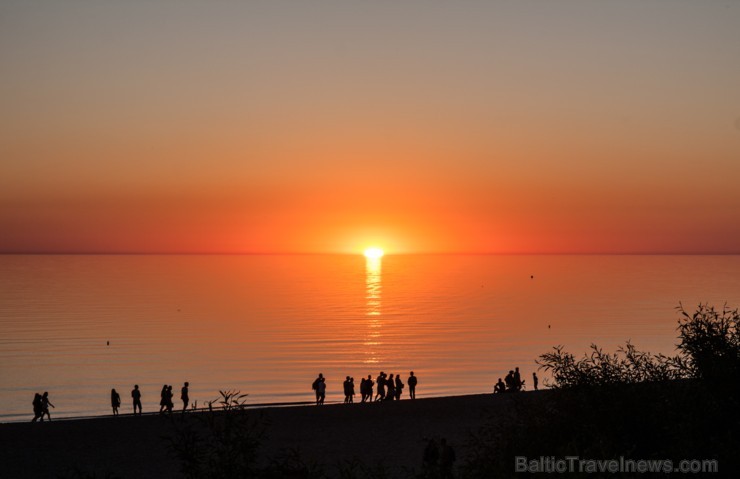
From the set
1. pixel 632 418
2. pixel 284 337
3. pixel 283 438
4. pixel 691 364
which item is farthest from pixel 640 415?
pixel 284 337

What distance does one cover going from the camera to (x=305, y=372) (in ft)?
212

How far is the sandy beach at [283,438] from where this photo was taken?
24.6 metres

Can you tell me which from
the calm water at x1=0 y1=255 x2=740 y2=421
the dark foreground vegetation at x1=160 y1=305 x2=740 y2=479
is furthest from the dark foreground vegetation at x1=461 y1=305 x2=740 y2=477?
the calm water at x1=0 y1=255 x2=740 y2=421

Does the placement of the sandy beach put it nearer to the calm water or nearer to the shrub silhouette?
the shrub silhouette

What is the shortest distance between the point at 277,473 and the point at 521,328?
90.9 meters

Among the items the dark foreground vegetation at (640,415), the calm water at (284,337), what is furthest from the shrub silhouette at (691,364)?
the calm water at (284,337)

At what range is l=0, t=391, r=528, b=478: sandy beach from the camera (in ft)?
80.7

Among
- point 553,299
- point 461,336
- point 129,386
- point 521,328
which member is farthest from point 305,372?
point 553,299

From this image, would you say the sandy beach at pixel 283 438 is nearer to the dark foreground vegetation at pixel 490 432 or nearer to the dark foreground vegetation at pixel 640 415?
the dark foreground vegetation at pixel 490 432

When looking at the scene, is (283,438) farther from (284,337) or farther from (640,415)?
(284,337)

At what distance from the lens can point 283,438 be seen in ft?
91.5

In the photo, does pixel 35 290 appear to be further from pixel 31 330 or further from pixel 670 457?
pixel 670 457

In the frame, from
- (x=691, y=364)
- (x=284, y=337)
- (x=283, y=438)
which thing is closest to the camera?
(x=691, y=364)

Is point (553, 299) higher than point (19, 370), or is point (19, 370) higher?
point (553, 299)
